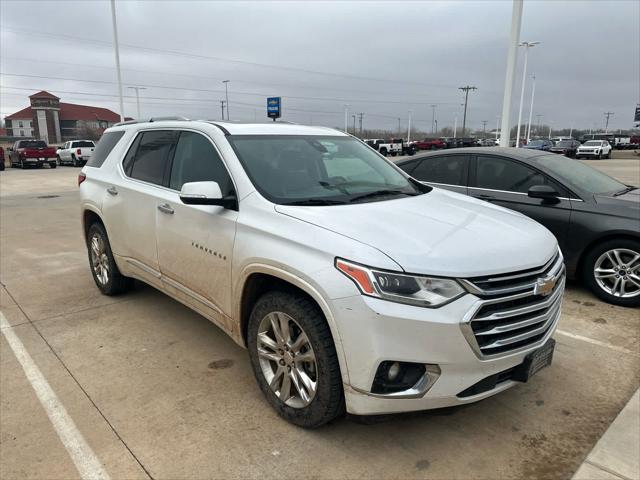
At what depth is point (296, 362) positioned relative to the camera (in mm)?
2705

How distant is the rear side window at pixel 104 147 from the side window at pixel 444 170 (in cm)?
389

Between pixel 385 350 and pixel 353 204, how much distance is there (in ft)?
3.52

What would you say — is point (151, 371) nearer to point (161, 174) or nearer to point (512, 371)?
point (161, 174)

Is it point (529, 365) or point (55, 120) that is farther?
point (55, 120)

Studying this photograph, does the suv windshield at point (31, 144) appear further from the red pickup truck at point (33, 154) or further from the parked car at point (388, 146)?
the parked car at point (388, 146)

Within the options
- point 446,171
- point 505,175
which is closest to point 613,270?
point 505,175

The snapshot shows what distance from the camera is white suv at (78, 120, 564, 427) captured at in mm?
2291

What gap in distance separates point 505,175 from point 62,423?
204 inches

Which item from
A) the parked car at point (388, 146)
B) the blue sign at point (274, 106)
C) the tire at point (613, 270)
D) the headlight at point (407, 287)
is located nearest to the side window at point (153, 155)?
the headlight at point (407, 287)

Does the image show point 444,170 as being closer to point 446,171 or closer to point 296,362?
point 446,171

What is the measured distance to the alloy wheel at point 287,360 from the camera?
2648 millimetres

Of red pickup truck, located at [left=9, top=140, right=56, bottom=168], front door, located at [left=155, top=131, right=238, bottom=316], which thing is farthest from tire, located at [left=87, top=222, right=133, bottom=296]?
red pickup truck, located at [left=9, top=140, right=56, bottom=168]

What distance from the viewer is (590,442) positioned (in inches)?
108

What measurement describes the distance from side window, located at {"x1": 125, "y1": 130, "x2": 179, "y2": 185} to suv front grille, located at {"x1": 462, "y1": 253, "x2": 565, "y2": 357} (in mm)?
2748
